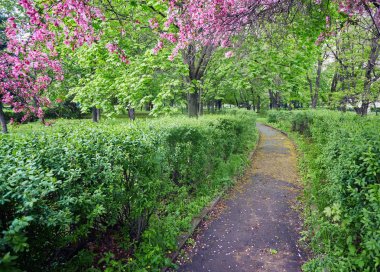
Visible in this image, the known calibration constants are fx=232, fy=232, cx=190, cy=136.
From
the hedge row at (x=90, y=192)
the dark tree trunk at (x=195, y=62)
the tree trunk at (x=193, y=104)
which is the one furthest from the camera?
the tree trunk at (x=193, y=104)

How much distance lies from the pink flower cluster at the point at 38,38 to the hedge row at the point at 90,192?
6.79 ft

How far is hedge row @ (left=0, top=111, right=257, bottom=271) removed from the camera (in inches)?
71.4

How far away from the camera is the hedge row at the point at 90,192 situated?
5.95 feet

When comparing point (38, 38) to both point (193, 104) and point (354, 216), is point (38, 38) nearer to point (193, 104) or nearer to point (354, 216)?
point (354, 216)

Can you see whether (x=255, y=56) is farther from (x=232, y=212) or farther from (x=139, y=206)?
(x=139, y=206)

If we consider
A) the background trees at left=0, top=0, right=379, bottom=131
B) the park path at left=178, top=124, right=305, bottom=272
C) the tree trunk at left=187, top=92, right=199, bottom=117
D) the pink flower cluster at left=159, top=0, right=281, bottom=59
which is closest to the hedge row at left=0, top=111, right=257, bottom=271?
the park path at left=178, top=124, right=305, bottom=272

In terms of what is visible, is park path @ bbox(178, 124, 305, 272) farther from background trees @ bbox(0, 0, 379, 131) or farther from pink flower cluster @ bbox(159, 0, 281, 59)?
pink flower cluster @ bbox(159, 0, 281, 59)

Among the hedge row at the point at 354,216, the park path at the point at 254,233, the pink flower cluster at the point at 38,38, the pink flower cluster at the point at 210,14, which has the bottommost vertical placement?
the park path at the point at 254,233

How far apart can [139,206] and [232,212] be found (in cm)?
270

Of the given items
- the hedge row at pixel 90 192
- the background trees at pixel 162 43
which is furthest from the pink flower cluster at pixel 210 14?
the hedge row at pixel 90 192

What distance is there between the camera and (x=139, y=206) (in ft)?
11.3

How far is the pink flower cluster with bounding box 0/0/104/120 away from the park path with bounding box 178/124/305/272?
4.65 m

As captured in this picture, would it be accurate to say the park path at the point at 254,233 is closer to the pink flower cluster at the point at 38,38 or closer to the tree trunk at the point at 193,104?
the tree trunk at the point at 193,104

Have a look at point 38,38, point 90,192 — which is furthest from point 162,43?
point 90,192
